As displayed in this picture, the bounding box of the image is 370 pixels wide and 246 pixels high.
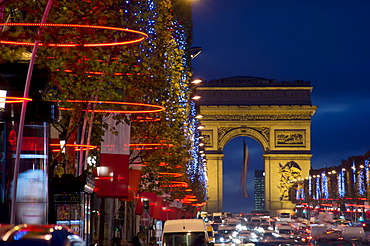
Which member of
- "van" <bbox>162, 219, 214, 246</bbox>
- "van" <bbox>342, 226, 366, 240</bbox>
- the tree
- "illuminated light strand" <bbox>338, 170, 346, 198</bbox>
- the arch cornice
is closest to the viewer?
the tree

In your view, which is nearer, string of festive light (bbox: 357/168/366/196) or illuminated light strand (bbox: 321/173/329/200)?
string of festive light (bbox: 357/168/366/196)

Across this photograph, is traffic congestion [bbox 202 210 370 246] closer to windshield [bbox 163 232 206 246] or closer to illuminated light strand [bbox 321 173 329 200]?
windshield [bbox 163 232 206 246]

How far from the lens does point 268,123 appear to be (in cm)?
11481

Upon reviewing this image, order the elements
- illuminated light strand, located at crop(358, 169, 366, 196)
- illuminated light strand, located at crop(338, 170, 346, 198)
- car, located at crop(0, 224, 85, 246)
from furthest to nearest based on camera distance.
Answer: illuminated light strand, located at crop(338, 170, 346, 198) → illuminated light strand, located at crop(358, 169, 366, 196) → car, located at crop(0, 224, 85, 246)

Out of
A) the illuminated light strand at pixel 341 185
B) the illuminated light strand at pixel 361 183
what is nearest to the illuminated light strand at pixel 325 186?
the illuminated light strand at pixel 341 185

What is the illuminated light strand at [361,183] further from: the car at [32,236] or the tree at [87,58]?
the car at [32,236]

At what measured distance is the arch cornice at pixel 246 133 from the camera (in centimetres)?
11450

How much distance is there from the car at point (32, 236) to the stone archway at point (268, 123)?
102779 mm

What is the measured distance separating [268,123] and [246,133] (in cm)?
395

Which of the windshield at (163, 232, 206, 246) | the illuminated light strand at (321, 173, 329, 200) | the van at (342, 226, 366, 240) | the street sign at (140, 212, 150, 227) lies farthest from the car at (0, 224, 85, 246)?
the illuminated light strand at (321, 173, 329, 200)

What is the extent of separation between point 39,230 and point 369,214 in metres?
91.7

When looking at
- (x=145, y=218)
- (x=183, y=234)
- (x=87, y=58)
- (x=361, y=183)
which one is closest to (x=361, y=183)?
(x=361, y=183)

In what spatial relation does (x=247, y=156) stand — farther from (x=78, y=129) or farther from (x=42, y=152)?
(x=42, y=152)

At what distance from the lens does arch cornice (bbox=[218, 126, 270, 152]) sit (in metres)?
114
